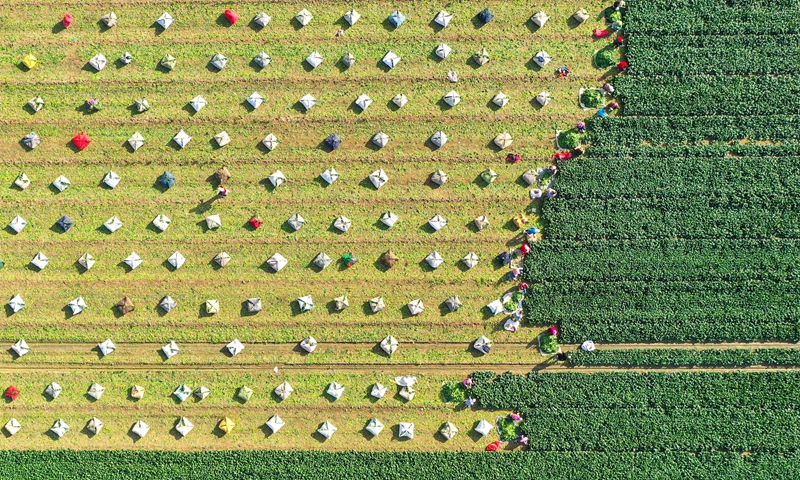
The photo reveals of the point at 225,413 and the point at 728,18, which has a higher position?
the point at 728,18

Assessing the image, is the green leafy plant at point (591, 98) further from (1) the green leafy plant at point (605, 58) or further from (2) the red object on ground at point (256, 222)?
(2) the red object on ground at point (256, 222)

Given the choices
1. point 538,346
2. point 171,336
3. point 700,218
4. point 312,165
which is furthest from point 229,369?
point 700,218

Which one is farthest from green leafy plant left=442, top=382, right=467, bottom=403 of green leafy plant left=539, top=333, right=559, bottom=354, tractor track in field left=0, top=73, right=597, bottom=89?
tractor track in field left=0, top=73, right=597, bottom=89

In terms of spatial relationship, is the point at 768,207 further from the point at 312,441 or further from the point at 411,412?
the point at 312,441

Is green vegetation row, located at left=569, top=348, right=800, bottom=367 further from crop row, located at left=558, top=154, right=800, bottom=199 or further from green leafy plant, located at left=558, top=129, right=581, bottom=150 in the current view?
green leafy plant, located at left=558, top=129, right=581, bottom=150

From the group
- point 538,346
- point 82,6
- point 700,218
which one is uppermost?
point 82,6

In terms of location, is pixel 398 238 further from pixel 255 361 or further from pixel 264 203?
pixel 255 361

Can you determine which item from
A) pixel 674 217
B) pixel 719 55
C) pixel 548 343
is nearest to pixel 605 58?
pixel 719 55
